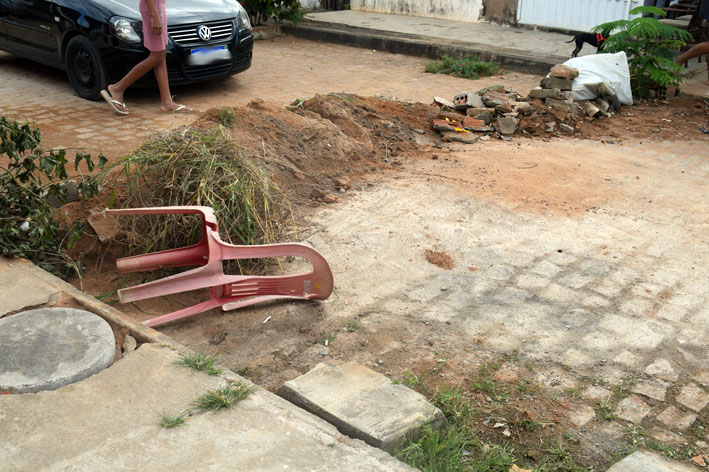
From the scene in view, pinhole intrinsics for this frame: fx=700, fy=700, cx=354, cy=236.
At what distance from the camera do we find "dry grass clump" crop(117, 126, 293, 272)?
449 centimetres

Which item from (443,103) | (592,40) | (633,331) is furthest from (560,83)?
(633,331)

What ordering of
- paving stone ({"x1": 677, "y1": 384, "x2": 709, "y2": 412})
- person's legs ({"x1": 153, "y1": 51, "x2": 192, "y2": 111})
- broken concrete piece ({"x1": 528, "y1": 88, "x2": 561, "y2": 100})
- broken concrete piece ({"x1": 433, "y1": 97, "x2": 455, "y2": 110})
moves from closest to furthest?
1. paving stone ({"x1": 677, "y1": 384, "x2": 709, "y2": 412})
2. person's legs ({"x1": 153, "y1": 51, "x2": 192, "y2": 111})
3. broken concrete piece ({"x1": 433, "y1": 97, "x2": 455, "y2": 110})
4. broken concrete piece ({"x1": 528, "y1": 88, "x2": 561, "y2": 100})

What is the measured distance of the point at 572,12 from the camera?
12766mm

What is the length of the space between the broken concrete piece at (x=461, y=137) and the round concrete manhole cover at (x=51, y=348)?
486 centimetres

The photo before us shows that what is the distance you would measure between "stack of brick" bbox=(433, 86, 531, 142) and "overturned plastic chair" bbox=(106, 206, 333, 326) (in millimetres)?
3829

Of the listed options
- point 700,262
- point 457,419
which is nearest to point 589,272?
point 700,262

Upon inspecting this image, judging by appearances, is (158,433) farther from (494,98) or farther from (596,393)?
(494,98)

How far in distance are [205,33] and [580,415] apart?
6.60 metres

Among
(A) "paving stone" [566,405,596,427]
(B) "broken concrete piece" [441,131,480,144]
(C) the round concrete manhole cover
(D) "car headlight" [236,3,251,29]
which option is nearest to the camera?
(C) the round concrete manhole cover

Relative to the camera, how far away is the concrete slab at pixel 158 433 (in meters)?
2.52

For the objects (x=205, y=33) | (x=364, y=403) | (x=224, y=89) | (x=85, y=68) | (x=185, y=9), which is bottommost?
(x=364, y=403)

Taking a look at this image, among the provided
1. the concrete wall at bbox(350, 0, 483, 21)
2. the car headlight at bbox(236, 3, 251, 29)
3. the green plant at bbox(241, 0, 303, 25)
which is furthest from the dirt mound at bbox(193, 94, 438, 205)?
the concrete wall at bbox(350, 0, 483, 21)

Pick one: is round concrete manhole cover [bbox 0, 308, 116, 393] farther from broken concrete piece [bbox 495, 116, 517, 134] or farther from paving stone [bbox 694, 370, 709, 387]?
broken concrete piece [bbox 495, 116, 517, 134]

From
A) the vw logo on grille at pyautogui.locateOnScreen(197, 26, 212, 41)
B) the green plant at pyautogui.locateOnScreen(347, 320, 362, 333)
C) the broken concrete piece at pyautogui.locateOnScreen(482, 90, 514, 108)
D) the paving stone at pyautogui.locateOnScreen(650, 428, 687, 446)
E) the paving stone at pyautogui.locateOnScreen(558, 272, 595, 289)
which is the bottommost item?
the paving stone at pyautogui.locateOnScreen(650, 428, 687, 446)
